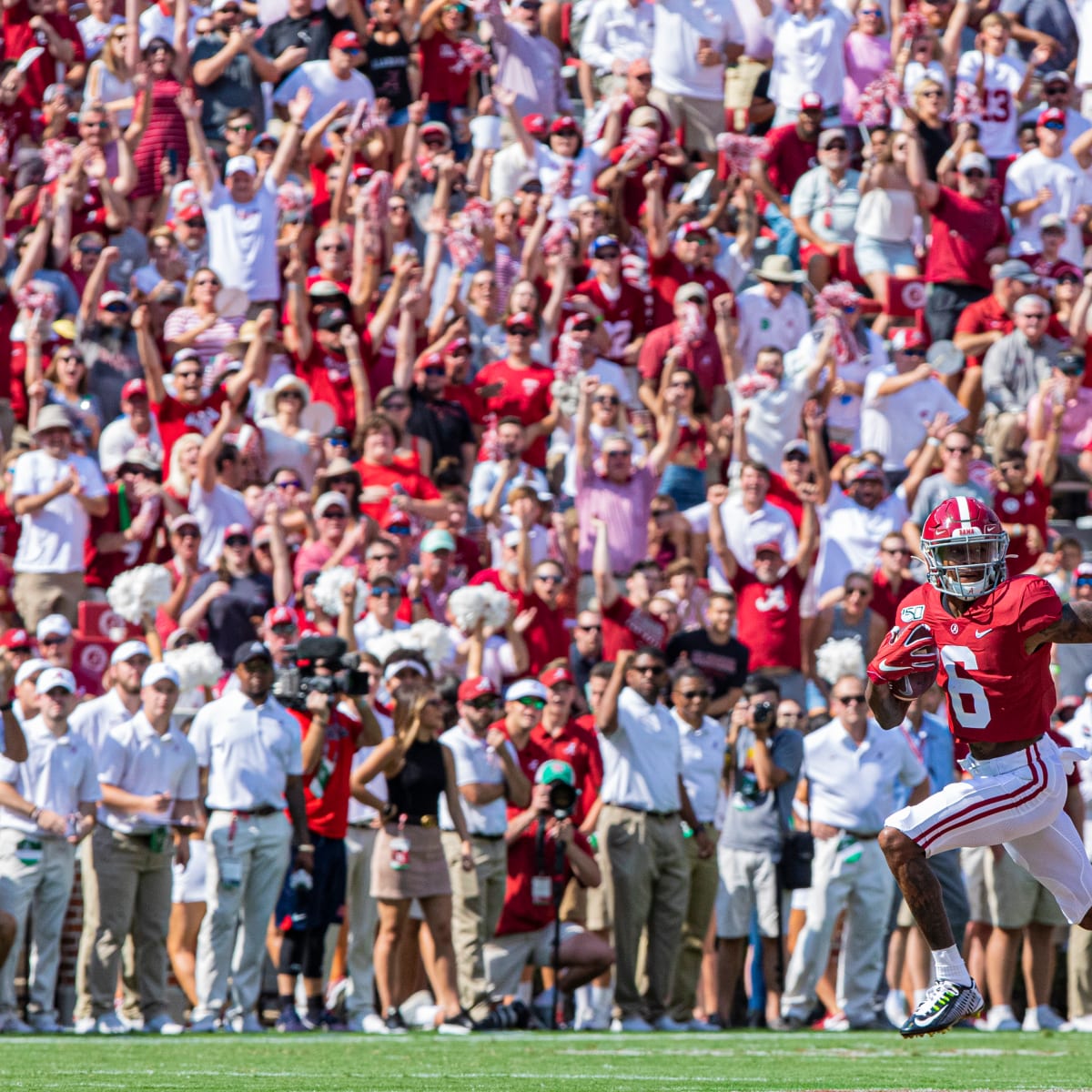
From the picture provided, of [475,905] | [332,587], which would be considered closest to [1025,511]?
[332,587]

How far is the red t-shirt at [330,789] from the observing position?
12.2 metres

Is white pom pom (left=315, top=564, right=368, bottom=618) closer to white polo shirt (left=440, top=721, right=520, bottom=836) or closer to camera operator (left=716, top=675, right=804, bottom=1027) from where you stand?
white polo shirt (left=440, top=721, right=520, bottom=836)

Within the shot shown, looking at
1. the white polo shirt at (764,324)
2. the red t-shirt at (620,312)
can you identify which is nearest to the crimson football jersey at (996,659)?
the red t-shirt at (620,312)

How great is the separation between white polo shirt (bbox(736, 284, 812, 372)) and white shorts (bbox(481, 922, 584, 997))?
5.52 metres

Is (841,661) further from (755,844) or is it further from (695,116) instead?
(695,116)

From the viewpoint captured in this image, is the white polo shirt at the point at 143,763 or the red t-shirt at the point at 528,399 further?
the red t-shirt at the point at 528,399

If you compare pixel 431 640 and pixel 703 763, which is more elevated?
pixel 431 640

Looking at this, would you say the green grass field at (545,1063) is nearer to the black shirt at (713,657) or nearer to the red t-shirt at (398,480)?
the black shirt at (713,657)

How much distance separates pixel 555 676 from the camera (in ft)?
42.8

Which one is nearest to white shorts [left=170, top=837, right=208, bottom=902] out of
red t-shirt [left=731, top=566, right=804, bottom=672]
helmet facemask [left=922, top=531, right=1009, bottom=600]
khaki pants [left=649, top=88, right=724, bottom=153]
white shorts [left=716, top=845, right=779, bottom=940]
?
white shorts [left=716, top=845, right=779, bottom=940]

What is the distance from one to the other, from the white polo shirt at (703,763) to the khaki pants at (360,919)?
6.41ft

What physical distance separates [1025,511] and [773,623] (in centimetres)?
241

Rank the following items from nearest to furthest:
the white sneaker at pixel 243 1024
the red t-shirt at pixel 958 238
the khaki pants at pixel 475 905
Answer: the white sneaker at pixel 243 1024
the khaki pants at pixel 475 905
the red t-shirt at pixel 958 238

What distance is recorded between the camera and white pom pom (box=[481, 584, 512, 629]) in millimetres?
13453
